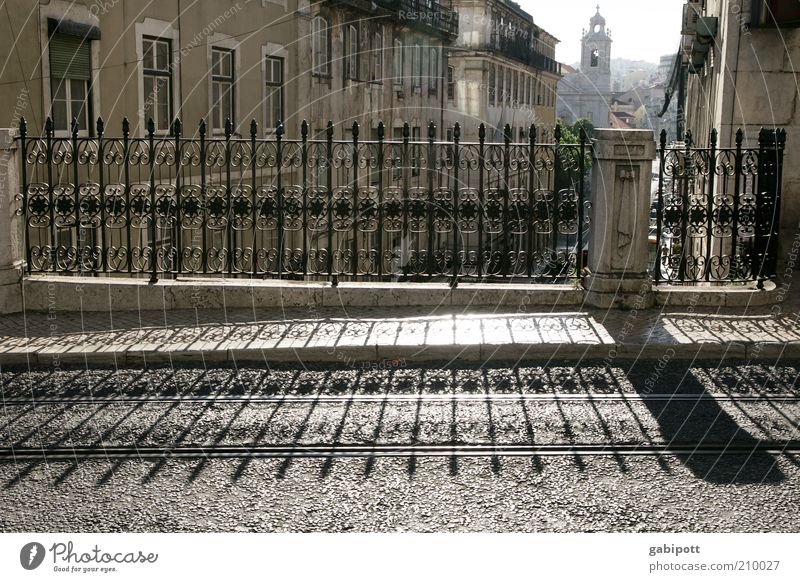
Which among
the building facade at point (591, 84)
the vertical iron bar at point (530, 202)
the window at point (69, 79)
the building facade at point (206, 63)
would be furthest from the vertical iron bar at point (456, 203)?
the building facade at point (591, 84)

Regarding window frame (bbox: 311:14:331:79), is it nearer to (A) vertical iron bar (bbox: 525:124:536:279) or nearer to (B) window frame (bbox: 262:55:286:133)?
(B) window frame (bbox: 262:55:286:133)

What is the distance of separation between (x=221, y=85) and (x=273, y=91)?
10.5 feet

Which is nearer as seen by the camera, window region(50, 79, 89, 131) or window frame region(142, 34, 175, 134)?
window region(50, 79, 89, 131)

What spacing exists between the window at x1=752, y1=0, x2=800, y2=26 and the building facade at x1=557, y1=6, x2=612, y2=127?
95779 mm

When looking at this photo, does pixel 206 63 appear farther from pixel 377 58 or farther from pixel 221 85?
pixel 377 58

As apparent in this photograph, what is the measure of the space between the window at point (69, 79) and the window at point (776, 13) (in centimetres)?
955

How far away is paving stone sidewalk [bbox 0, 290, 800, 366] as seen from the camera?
8977 mm

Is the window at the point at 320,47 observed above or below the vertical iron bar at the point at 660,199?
above

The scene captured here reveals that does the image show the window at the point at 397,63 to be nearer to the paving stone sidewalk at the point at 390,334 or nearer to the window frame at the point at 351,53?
the window frame at the point at 351,53

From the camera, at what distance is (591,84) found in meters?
116

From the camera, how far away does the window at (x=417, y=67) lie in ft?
127

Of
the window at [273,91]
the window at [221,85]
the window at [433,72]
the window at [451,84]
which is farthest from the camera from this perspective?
the window at [451,84]

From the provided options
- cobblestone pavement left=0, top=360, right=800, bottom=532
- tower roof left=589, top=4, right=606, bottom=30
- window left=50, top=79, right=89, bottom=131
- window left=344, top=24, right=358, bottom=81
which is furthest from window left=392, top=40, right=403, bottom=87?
tower roof left=589, top=4, right=606, bottom=30

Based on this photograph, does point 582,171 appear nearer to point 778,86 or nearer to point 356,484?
point 778,86
